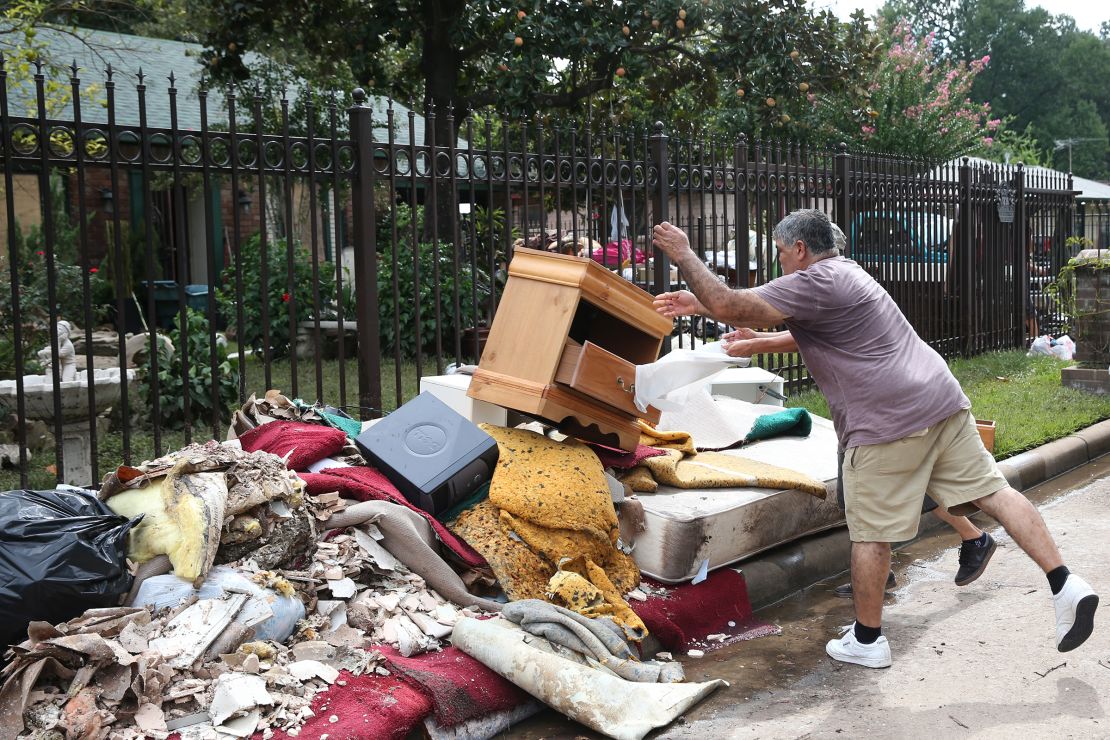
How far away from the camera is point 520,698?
12.3ft

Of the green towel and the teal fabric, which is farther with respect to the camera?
the green towel

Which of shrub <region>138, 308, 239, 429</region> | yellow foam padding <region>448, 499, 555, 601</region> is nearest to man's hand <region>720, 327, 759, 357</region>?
yellow foam padding <region>448, 499, 555, 601</region>

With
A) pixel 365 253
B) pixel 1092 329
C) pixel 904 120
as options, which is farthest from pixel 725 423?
pixel 904 120

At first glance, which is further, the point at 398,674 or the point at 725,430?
the point at 725,430

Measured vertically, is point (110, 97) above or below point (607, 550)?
above

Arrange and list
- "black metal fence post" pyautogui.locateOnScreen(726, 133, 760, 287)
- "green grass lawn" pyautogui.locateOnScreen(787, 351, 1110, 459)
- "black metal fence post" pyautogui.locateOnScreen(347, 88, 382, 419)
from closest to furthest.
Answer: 1. "black metal fence post" pyautogui.locateOnScreen(347, 88, 382, 419)
2. "green grass lawn" pyautogui.locateOnScreen(787, 351, 1110, 459)
3. "black metal fence post" pyautogui.locateOnScreen(726, 133, 760, 287)

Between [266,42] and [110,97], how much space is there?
896 cm

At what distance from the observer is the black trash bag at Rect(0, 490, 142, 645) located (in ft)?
11.2

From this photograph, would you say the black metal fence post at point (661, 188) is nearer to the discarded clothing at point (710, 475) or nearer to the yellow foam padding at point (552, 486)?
the discarded clothing at point (710, 475)

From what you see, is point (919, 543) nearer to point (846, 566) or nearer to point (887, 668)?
point (846, 566)

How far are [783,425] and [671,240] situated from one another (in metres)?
2.49

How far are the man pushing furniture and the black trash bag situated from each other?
241 cm

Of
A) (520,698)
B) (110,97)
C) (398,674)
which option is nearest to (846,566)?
(520,698)

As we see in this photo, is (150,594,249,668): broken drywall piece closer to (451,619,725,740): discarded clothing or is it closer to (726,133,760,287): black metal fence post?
(451,619,725,740): discarded clothing
